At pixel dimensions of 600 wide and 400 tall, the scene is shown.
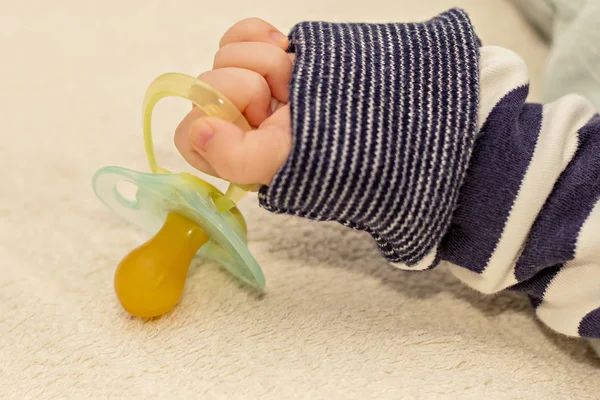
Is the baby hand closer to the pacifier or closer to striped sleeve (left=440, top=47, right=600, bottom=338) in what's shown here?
the pacifier

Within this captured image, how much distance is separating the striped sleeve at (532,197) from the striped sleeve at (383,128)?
23 millimetres

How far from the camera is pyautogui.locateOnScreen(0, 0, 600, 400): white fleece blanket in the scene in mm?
498

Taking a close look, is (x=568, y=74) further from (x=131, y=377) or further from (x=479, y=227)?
(x=131, y=377)

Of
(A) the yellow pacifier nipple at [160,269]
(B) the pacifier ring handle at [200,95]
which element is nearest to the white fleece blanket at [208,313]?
(A) the yellow pacifier nipple at [160,269]

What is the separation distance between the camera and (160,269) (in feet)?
1.69

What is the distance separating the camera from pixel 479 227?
0.51 m

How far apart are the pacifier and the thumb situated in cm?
2

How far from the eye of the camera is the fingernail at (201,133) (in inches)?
17.3

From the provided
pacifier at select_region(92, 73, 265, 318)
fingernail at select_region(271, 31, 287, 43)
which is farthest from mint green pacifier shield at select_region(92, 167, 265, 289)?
fingernail at select_region(271, 31, 287, 43)

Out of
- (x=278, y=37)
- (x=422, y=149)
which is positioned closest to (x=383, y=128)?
(x=422, y=149)

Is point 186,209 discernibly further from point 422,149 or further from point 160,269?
point 422,149

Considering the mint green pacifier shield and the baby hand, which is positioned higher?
the baby hand

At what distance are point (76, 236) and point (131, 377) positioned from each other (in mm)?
178

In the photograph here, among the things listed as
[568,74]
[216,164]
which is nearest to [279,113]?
[216,164]
